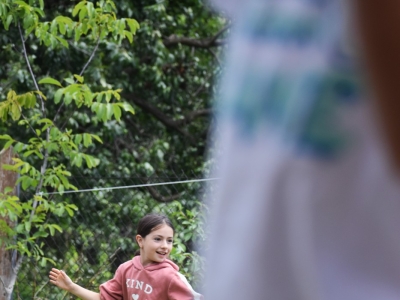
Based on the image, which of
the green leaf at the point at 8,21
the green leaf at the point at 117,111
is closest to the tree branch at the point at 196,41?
the green leaf at the point at 8,21

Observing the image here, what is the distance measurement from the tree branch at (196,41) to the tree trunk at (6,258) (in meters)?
3.97

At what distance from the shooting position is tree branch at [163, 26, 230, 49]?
27.7 ft

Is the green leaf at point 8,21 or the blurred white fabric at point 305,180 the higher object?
the blurred white fabric at point 305,180

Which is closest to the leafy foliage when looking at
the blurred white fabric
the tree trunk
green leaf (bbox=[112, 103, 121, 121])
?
green leaf (bbox=[112, 103, 121, 121])

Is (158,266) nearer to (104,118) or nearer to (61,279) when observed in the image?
(61,279)

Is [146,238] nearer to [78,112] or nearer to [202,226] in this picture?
[202,226]

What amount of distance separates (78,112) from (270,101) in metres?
6.87

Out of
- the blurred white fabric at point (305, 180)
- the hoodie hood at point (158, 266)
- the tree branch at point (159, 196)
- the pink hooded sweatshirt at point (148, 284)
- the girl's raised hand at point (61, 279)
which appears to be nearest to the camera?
the blurred white fabric at point (305, 180)

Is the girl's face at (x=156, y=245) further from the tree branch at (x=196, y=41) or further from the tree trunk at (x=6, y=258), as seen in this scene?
the tree branch at (x=196, y=41)

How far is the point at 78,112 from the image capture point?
7.47 meters

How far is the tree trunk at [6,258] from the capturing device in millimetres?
4645

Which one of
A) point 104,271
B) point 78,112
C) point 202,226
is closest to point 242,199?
point 202,226

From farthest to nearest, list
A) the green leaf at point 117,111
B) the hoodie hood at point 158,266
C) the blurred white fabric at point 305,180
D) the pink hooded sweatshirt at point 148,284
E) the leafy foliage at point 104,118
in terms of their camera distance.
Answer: the leafy foliage at point 104,118 → the green leaf at point 117,111 → the hoodie hood at point 158,266 → the pink hooded sweatshirt at point 148,284 → the blurred white fabric at point 305,180

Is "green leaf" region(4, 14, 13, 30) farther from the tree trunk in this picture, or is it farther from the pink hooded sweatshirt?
the pink hooded sweatshirt
